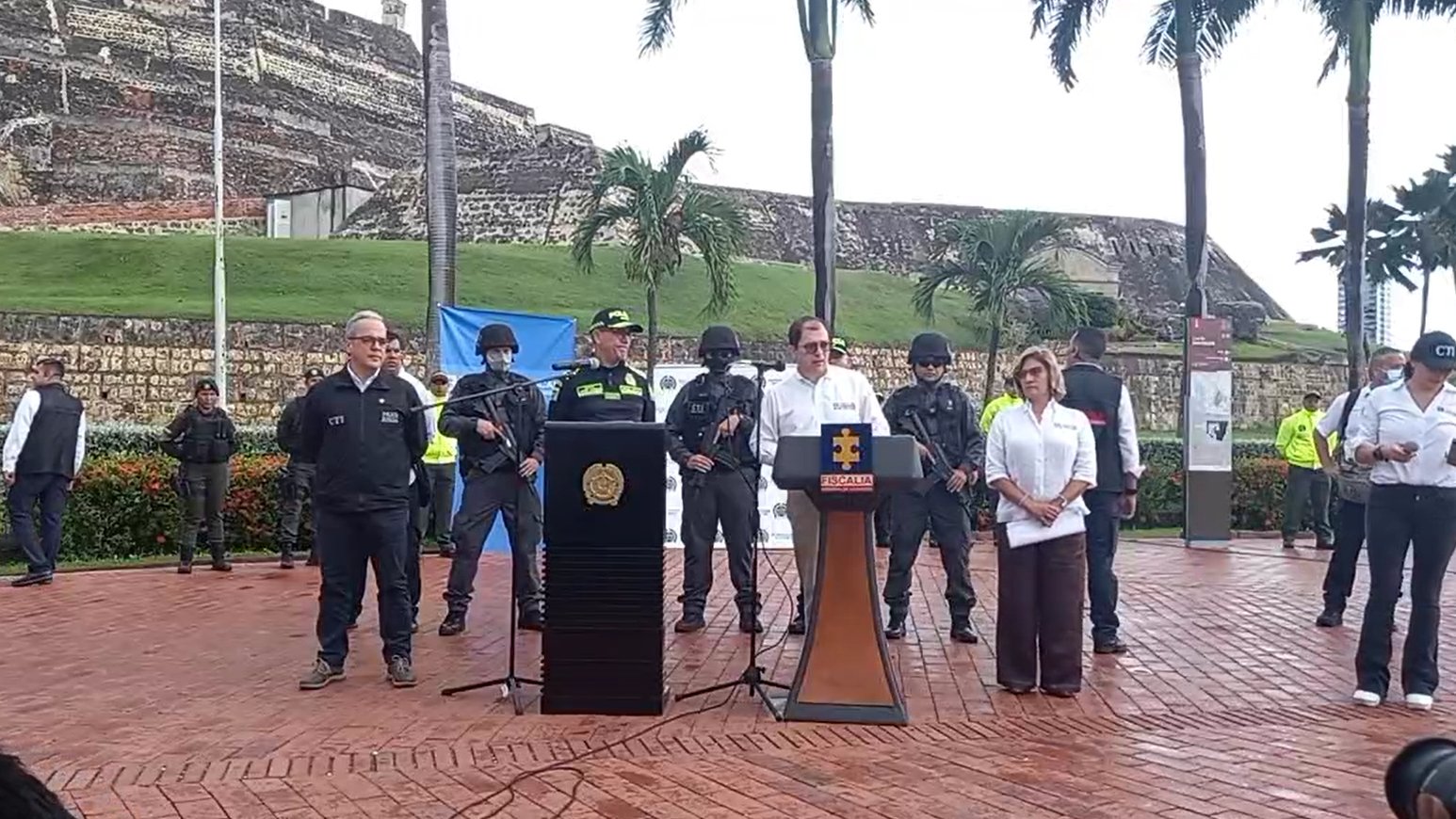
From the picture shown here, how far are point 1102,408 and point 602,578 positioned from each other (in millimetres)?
3475

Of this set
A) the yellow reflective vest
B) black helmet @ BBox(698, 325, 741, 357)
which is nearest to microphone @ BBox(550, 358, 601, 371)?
black helmet @ BBox(698, 325, 741, 357)

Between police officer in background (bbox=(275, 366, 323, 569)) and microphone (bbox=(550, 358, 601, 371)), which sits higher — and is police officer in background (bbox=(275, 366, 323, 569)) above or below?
below

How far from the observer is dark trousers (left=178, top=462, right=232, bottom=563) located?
11844 millimetres

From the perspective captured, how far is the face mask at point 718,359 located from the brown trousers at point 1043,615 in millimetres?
2302

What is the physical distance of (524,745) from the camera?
5906 mm

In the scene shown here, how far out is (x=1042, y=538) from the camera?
23.0 ft

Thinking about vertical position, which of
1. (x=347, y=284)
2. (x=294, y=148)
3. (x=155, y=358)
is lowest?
(x=155, y=358)

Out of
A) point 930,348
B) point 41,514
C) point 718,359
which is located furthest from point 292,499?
point 930,348

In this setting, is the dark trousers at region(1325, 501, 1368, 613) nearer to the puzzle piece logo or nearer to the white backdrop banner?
the puzzle piece logo

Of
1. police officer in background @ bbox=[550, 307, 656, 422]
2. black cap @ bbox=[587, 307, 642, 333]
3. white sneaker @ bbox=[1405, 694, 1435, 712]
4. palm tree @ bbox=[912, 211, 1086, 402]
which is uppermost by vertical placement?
palm tree @ bbox=[912, 211, 1086, 402]

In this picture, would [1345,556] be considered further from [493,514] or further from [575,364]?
[493,514]

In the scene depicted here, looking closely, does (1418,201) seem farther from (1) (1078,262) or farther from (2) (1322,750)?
(2) (1322,750)

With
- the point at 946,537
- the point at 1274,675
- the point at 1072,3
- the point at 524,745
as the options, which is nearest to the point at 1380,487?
the point at 1274,675

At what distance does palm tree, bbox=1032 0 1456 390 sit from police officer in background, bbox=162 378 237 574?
15.1m
